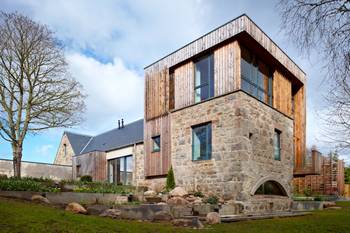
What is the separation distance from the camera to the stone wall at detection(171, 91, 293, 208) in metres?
11.8

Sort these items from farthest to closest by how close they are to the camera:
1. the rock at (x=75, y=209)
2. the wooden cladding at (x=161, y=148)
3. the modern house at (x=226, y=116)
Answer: the wooden cladding at (x=161, y=148), the modern house at (x=226, y=116), the rock at (x=75, y=209)

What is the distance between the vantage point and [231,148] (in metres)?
12.0

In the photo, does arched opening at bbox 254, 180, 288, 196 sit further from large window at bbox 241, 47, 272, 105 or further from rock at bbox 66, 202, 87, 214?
rock at bbox 66, 202, 87, 214

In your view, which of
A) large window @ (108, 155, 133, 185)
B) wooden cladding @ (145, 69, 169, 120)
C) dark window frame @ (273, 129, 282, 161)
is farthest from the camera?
large window @ (108, 155, 133, 185)

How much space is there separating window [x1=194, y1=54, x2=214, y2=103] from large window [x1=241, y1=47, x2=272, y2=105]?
133 centimetres

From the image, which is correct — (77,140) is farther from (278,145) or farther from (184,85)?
(278,145)

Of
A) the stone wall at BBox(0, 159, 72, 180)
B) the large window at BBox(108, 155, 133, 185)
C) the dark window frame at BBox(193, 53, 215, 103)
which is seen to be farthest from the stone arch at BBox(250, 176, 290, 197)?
the stone wall at BBox(0, 159, 72, 180)

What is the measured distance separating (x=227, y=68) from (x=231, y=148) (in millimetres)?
3193

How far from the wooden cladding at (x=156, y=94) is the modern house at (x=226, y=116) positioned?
0.05m

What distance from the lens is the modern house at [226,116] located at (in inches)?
478

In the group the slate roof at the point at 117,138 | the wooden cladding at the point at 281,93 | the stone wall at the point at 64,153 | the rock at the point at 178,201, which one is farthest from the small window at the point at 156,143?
the stone wall at the point at 64,153

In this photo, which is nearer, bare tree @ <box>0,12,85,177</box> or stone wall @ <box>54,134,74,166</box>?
bare tree @ <box>0,12,85,177</box>


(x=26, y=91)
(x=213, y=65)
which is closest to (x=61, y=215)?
(x=213, y=65)

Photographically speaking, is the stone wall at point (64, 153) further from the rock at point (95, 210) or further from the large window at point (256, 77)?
the rock at point (95, 210)
